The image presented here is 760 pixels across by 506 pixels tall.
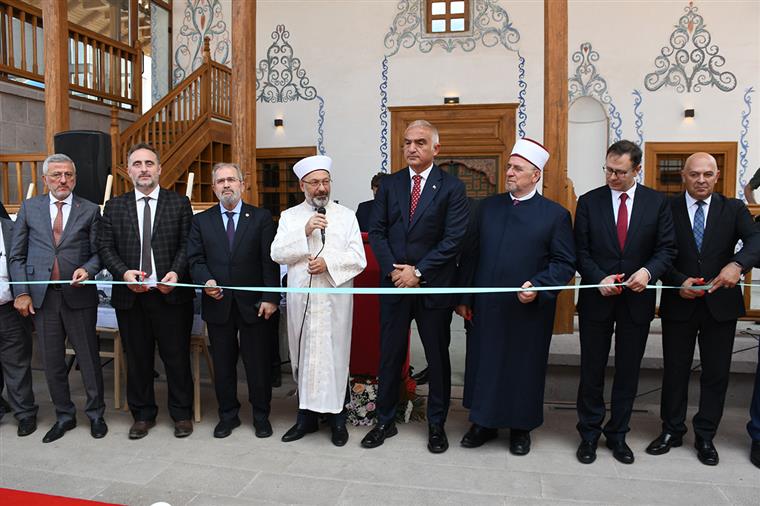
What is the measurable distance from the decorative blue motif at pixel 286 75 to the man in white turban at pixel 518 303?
559cm

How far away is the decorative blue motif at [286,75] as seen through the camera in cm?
851

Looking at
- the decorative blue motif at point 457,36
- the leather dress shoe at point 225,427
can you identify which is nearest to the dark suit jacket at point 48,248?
the leather dress shoe at point 225,427

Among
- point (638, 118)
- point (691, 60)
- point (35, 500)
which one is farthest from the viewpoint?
point (638, 118)

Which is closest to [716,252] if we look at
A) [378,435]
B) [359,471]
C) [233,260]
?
[378,435]

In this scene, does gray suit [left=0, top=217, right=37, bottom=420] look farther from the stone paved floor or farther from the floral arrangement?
the floral arrangement

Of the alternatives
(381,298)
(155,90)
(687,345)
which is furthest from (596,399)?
(155,90)

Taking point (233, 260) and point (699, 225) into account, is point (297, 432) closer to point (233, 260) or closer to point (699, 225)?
point (233, 260)

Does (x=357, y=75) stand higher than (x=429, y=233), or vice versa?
(x=357, y=75)

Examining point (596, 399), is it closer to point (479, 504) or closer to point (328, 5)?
point (479, 504)

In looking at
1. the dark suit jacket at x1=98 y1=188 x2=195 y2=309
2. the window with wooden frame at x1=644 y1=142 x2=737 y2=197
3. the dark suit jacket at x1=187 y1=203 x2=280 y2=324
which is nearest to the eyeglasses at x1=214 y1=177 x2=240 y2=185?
the dark suit jacket at x1=187 y1=203 x2=280 y2=324

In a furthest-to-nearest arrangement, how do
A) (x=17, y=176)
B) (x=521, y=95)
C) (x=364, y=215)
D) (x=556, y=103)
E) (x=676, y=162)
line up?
(x=521, y=95) < (x=676, y=162) < (x=17, y=176) < (x=364, y=215) < (x=556, y=103)

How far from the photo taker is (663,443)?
3.31m

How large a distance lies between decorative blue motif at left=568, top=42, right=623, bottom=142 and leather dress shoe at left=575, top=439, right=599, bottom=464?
5.44 meters

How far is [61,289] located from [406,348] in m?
2.00
